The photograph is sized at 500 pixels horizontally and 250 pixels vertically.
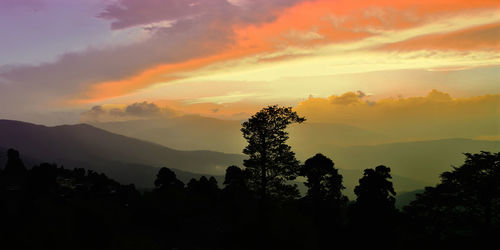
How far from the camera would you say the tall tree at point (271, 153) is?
3591cm

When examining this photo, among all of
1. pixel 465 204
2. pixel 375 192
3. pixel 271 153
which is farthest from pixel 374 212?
pixel 271 153

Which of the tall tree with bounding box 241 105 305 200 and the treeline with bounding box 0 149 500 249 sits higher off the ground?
the tall tree with bounding box 241 105 305 200

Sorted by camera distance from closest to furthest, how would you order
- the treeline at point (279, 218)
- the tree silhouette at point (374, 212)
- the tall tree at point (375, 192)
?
the treeline at point (279, 218) < the tree silhouette at point (374, 212) < the tall tree at point (375, 192)

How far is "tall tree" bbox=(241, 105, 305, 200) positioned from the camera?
3591cm

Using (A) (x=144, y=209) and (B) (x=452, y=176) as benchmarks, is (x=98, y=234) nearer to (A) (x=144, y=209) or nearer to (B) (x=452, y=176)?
(A) (x=144, y=209)

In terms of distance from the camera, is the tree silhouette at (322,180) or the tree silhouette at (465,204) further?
the tree silhouette at (322,180)

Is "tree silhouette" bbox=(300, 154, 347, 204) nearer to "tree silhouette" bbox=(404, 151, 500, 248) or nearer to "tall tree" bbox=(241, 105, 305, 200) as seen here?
"tall tree" bbox=(241, 105, 305, 200)

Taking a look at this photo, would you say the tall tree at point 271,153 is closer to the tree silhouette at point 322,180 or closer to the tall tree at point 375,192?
the tall tree at point 375,192

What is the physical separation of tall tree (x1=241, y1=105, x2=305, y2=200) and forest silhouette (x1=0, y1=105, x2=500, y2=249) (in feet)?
0.38

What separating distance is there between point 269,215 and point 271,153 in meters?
16.8

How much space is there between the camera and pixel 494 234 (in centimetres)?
2648

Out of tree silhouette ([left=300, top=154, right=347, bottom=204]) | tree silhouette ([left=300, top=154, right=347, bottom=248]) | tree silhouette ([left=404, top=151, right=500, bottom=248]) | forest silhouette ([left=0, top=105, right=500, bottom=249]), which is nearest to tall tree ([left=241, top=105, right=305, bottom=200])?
forest silhouette ([left=0, top=105, right=500, bottom=249])

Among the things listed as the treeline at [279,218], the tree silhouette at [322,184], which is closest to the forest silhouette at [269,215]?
the treeline at [279,218]

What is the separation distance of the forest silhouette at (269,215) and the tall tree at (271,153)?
4.6 inches
